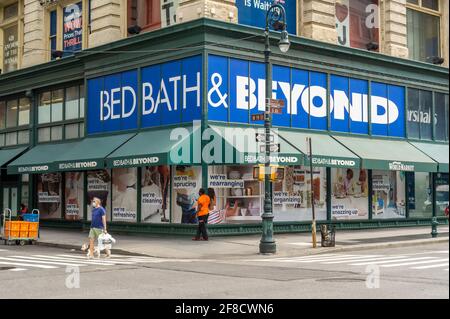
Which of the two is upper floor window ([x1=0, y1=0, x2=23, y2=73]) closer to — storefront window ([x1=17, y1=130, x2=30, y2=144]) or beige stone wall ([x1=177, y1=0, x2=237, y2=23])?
storefront window ([x1=17, y1=130, x2=30, y2=144])

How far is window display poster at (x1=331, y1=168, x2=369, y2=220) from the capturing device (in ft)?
90.2

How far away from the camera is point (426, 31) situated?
32688 mm

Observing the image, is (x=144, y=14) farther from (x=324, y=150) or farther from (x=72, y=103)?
(x=324, y=150)

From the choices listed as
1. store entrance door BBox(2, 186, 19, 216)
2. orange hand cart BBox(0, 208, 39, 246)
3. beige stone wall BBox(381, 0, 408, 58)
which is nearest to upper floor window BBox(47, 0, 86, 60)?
store entrance door BBox(2, 186, 19, 216)

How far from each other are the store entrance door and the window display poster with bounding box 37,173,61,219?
2.34 meters

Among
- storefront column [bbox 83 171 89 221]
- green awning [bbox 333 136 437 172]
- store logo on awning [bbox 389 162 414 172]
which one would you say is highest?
green awning [bbox 333 136 437 172]

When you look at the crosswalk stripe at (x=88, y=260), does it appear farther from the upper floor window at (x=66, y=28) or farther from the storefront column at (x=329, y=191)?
the upper floor window at (x=66, y=28)

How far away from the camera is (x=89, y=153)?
26656 millimetres

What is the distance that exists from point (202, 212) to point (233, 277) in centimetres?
910

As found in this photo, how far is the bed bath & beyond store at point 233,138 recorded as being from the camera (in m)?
23.5

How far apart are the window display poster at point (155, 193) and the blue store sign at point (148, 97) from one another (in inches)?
75.5

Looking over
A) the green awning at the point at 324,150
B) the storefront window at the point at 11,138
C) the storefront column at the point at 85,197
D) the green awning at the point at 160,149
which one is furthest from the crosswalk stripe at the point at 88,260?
the storefront window at the point at 11,138
